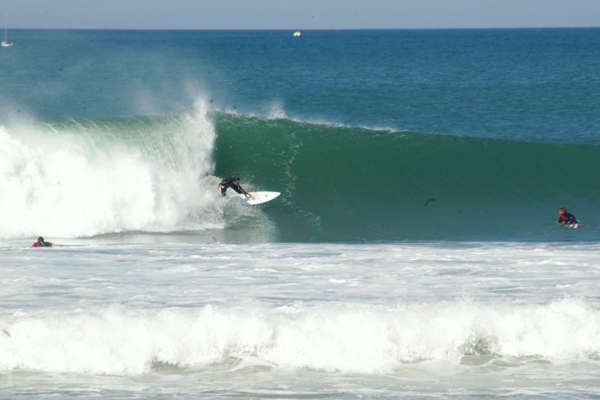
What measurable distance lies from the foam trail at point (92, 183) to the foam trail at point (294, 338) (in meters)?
7.08

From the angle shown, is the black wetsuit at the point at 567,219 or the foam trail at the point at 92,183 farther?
the black wetsuit at the point at 567,219

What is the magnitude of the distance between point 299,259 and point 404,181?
8.80 m

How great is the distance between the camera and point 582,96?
38.0 m

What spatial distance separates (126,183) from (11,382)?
9.17 meters

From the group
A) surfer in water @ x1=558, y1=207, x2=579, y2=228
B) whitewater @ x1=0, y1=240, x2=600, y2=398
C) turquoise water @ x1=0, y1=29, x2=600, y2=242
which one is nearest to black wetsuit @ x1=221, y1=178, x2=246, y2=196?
turquoise water @ x1=0, y1=29, x2=600, y2=242

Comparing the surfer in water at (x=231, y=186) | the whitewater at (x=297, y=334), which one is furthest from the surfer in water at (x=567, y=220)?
the surfer in water at (x=231, y=186)

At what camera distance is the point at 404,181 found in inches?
747

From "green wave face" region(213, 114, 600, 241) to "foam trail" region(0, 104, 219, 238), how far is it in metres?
1.79

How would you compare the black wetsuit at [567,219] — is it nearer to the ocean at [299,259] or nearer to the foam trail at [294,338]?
the ocean at [299,259]

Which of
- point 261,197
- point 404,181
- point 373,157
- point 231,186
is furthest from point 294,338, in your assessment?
point 373,157

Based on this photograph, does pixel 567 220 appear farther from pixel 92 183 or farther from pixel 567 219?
pixel 92 183

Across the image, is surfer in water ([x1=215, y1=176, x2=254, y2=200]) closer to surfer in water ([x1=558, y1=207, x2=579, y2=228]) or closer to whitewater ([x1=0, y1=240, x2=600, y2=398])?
whitewater ([x1=0, y1=240, x2=600, y2=398])

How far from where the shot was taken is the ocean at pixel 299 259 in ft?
22.7

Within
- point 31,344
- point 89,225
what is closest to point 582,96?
point 89,225
